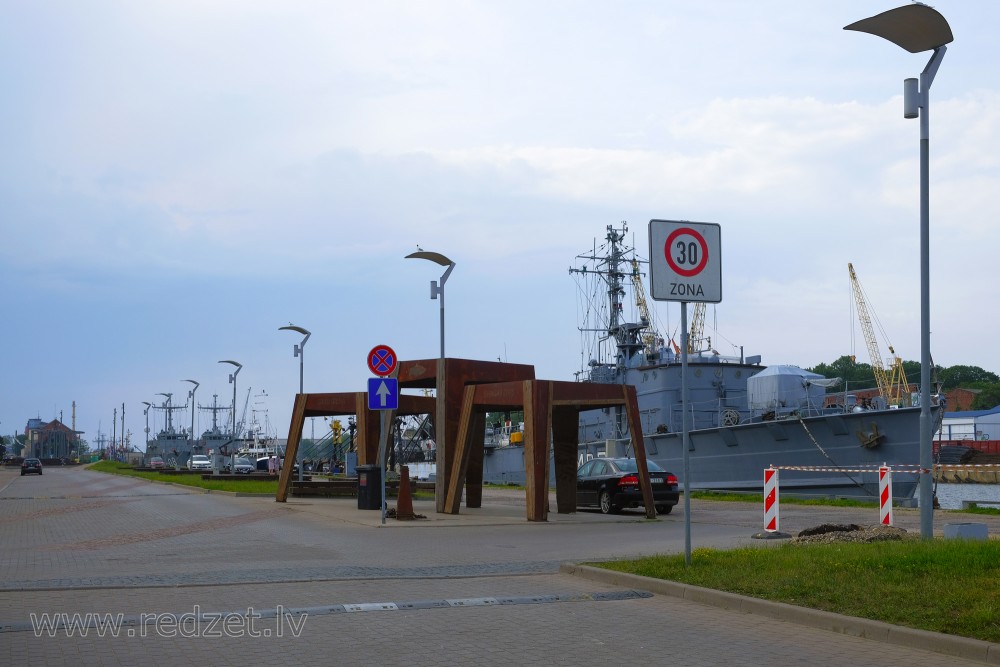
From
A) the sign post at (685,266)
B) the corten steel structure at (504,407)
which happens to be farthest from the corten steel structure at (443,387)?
the sign post at (685,266)

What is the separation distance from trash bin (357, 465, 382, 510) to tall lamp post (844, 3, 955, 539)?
14.3 m

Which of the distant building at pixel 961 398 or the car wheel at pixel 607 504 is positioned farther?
the distant building at pixel 961 398

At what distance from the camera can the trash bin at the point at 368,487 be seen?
2312 cm

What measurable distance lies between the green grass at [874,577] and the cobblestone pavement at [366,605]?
1.38ft

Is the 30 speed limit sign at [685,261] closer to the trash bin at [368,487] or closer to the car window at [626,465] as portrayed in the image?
the car window at [626,465]

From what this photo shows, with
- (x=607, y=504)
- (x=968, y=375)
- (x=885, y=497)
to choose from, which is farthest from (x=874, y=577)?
(x=968, y=375)

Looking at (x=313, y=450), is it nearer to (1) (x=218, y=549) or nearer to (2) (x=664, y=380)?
(2) (x=664, y=380)

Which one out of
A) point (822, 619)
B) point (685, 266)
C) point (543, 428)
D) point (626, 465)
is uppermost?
point (685, 266)

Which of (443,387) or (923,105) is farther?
(443,387)

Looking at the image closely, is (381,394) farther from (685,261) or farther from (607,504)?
(685,261)

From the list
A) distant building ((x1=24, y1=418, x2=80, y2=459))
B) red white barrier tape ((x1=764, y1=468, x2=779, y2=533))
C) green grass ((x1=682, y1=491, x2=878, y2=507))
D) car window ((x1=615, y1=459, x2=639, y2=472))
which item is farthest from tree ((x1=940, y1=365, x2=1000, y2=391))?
distant building ((x1=24, y1=418, x2=80, y2=459))

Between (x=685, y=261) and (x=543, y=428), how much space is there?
10.0 metres

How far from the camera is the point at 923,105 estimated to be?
38.7ft

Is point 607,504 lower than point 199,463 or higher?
higher
